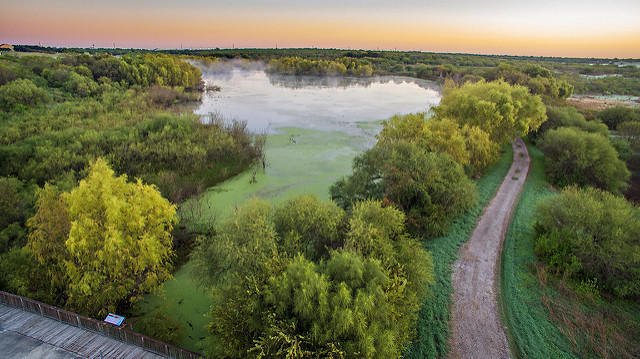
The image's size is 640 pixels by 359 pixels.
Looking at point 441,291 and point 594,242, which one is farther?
point 594,242

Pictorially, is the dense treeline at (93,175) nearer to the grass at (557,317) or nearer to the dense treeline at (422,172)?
the dense treeline at (422,172)

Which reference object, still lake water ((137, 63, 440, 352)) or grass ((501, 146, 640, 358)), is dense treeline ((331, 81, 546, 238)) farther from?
still lake water ((137, 63, 440, 352))

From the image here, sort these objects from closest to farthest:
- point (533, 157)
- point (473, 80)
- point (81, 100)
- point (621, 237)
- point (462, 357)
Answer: point (462, 357) < point (621, 237) < point (533, 157) < point (81, 100) < point (473, 80)

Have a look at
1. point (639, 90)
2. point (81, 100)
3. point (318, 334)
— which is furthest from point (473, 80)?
point (318, 334)

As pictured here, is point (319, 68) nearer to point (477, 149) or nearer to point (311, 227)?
point (477, 149)

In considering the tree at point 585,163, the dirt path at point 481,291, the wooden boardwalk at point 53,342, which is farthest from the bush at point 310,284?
the tree at point 585,163

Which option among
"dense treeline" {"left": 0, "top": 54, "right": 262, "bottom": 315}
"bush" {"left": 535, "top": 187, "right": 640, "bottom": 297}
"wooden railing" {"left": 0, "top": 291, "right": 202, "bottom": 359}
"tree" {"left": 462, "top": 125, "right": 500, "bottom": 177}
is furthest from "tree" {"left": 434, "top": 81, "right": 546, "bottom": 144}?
"wooden railing" {"left": 0, "top": 291, "right": 202, "bottom": 359}

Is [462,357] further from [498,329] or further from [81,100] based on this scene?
[81,100]

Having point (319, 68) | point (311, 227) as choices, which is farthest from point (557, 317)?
point (319, 68)

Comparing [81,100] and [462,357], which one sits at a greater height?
[81,100]
